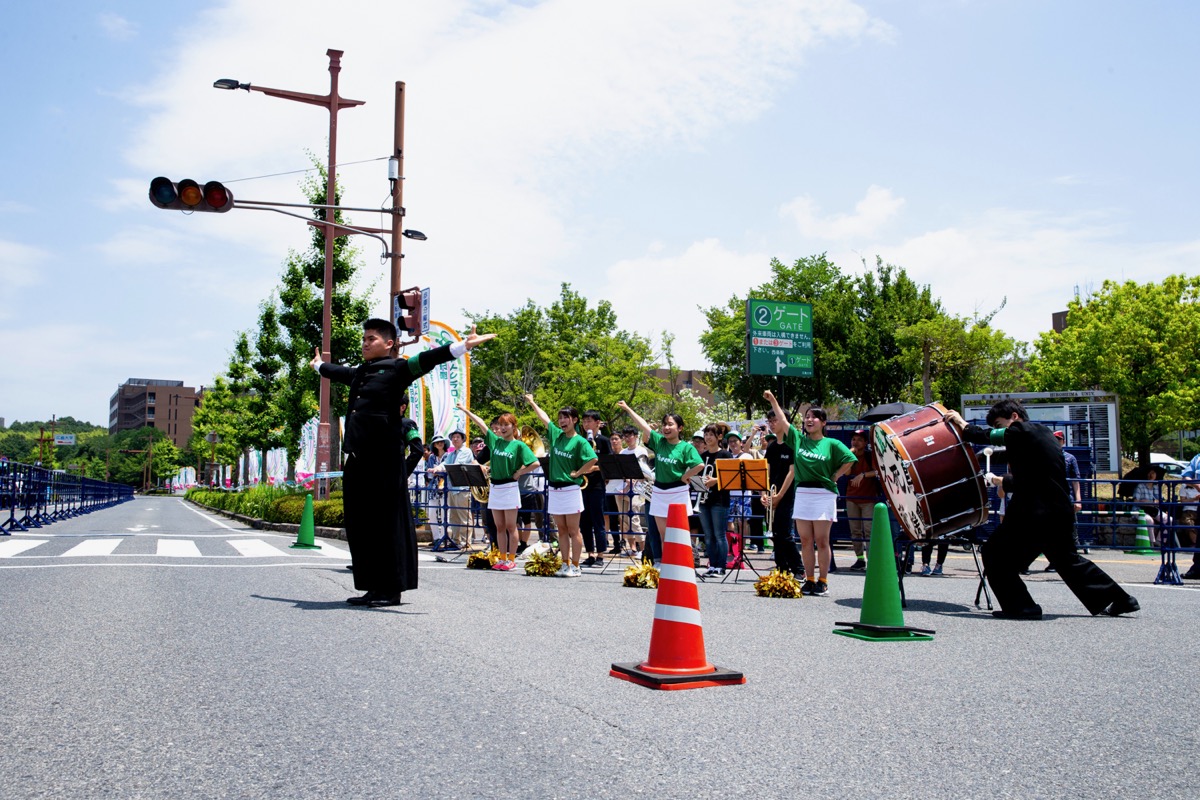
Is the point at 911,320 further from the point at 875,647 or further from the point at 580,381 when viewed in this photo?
the point at 875,647

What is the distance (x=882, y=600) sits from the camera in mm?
7188

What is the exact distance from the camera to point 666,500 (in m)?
11.1

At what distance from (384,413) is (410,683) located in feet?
11.6

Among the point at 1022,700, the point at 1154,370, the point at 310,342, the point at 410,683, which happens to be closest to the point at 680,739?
the point at 410,683

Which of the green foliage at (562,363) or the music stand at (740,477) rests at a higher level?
the green foliage at (562,363)

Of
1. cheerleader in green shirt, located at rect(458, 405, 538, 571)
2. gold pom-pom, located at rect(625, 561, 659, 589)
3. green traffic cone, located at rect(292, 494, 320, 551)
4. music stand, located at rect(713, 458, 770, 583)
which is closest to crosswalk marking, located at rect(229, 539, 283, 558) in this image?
green traffic cone, located at rect(292, 494, 320, 551)

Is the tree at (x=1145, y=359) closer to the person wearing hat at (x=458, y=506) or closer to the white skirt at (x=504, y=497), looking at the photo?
the person wearing hat at (x=458, y=506)

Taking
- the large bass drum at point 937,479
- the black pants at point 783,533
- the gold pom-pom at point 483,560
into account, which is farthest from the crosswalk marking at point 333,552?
the large bass drum at point 937,479

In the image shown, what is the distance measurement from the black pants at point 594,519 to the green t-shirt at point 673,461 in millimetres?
3571

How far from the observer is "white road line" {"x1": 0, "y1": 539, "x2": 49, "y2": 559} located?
1342 centimetres

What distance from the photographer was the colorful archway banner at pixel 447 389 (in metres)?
20.3

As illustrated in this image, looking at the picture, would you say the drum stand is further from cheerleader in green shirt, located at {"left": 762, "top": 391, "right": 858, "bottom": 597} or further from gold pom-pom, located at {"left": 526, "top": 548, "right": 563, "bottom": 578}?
gold pom-pom, located at {"left": 526, "top": 548, "right": 563, "bottom": 578}

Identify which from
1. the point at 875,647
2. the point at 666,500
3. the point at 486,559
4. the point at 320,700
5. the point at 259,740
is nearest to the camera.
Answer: the point at 259,740

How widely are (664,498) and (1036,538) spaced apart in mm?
3978
